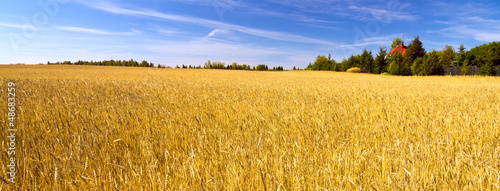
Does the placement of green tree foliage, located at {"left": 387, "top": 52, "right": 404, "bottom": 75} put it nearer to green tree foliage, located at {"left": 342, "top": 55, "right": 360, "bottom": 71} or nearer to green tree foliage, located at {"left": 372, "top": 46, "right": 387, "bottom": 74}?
green tree foliage, located at {"left": 372, "top": 46, "right": 387, "bottom": 74}

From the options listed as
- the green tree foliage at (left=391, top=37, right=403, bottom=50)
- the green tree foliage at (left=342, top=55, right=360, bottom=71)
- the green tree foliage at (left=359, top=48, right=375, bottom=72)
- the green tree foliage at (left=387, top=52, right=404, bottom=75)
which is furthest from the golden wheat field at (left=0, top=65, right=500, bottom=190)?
the green tree foliage at (left=391, top=37, right=403, bottom=50)

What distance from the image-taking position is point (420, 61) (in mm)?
34031

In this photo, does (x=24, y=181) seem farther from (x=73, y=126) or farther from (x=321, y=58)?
(x=321, y=58)

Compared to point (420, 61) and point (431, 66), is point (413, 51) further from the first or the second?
point (431, 66)

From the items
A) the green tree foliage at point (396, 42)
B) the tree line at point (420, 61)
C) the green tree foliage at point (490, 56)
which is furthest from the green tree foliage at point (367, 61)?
the green tree foliage at point (396, 42)

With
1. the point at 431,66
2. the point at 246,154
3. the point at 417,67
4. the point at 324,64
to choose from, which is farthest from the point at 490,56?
the point at 246,154

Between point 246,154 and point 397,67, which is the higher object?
point 397,67

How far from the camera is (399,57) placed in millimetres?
34344

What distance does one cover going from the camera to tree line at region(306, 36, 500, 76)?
1171 inches

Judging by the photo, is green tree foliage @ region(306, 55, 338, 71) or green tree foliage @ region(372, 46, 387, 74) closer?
green tree foliage @ region(372, 46, 387, 74)

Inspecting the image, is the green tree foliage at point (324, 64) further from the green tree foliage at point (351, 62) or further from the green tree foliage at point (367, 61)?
the green tree foliage at point (367, 61)

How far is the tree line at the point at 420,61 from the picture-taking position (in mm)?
29750

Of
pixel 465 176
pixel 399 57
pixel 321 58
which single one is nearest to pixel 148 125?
pixel 465 176

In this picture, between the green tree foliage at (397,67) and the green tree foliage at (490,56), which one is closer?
the green tree foliage at (490,56)
